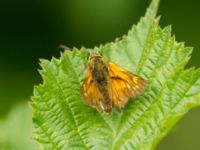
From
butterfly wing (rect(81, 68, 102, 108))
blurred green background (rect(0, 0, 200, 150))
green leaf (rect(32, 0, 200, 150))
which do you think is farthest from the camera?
blurred green background (rect(0, 0, 200, 150))

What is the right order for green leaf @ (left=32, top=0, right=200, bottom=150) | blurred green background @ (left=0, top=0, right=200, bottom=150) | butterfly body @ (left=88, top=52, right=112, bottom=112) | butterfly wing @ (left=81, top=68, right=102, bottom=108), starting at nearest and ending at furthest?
1. green leaf @ (left=32, top=0, right=200, bottom=150)
2. butterfly wing @ (left=81, top=68, right=102, bottom=108)
3. butterfly body @ (left=88, top=52, right=112, bottom=112)
4. blurred green background @ (left=0, top=0, right=200, bottom=150)

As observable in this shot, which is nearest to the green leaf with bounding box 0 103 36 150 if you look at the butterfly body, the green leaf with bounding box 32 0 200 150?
the green leaf with bounding box 32 0 200 150

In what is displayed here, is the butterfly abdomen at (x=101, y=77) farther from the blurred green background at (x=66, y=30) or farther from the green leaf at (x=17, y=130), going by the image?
the blurred green background at (x=66, y=30)

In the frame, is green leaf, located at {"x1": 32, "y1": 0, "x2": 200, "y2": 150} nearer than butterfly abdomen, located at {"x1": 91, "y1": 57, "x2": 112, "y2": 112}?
Yes

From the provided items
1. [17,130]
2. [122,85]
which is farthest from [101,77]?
[17,130]

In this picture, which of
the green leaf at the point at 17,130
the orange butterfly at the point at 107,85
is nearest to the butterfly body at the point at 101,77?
the orange butterfly at the point at 107,85

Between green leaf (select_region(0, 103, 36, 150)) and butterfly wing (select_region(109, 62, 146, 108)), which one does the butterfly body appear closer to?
butterfly wing (select_region(109, 62, 146, 108))

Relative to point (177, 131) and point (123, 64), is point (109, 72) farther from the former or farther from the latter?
point (177, 131)

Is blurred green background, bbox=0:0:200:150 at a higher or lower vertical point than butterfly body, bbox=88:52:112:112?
higher
